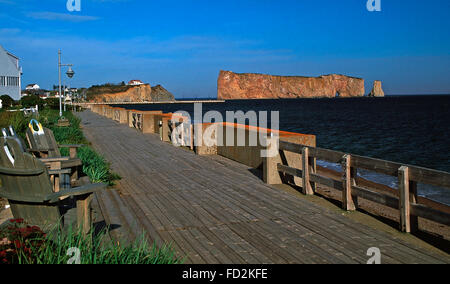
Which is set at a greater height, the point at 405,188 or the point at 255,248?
the point at 405,188

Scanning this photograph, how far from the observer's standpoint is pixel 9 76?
57844 mm

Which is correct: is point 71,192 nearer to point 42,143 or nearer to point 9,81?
point 42,143

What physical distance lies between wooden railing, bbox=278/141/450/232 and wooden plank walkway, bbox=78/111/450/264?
38cm

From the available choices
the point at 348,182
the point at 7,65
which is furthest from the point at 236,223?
the point at 7,65

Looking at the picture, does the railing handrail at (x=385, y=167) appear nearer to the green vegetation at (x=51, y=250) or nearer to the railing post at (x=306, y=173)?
the railing post at (x=306, y=173)

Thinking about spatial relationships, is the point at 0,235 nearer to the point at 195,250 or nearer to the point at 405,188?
the point at 195,250

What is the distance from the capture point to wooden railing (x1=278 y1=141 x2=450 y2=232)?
16.2 feet

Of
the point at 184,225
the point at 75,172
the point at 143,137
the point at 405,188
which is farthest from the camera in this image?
the point at 143,137

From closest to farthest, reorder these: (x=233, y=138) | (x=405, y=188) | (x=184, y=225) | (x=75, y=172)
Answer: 1. (x=405, y=188)
2. (x=184, y=225)
3. (x=75, y=172)
4. (x=233, y=138)

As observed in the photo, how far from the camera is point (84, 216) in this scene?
161 inches

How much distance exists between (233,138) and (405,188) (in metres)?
6.37

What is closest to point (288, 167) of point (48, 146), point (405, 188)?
point (405, 188)

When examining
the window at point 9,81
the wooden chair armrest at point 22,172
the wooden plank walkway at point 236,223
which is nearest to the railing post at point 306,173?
the wooden plank walkway at point 236,223

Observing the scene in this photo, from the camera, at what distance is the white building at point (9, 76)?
5653 centimetres
